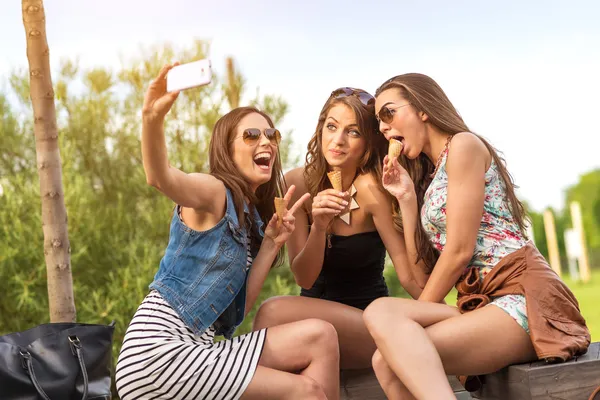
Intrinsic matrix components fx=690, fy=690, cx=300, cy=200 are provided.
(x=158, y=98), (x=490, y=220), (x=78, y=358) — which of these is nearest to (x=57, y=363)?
(x=78, y=358)

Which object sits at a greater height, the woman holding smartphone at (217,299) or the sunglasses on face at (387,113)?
the sunglasses on face at (387,113)

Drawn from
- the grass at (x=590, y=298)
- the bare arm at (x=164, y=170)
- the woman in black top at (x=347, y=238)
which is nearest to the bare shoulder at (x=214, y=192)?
the bare arm at (x=164, y=170)

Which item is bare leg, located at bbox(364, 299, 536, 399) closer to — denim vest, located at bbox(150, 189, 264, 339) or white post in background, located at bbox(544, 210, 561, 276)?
denim vest, located at bbox(150, 189, 264, 339)

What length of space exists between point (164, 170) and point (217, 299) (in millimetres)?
613

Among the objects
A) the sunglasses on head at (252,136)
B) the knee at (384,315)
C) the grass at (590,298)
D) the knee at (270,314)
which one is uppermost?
the sunglasses on head at (252,136)

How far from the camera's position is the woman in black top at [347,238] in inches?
127

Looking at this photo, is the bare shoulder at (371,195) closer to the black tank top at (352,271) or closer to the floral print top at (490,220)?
the black tank top at (352,271)

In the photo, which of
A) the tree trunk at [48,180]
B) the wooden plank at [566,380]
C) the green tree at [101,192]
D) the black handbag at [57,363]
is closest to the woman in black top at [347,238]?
the black handbag at [57,363]

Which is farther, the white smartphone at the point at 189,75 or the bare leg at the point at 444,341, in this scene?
the bare leg at the point at 444,341

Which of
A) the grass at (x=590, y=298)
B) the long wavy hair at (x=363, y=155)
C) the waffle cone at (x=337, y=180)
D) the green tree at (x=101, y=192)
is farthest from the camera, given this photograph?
the grass at (x=590, y=298)

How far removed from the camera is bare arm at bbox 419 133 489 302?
8.95 ft

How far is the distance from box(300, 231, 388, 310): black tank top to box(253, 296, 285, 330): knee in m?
0.43

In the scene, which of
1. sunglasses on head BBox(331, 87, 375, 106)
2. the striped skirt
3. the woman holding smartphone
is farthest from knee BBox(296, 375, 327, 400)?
Result: sunglasses on head BBox(331, 87, 375, 106)

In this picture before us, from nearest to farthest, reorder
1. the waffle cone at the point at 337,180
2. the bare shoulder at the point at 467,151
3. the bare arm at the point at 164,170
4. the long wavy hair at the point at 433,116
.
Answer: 1. the bare arm at the point at 164,170
2. the bare shoulder at the point at 467,151
3. the long wavy hair at the point at 433,116
4. the waffle cone at the point at 337,180
